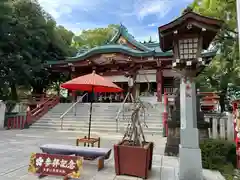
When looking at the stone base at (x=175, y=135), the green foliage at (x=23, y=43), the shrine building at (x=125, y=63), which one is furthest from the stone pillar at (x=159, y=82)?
the green foliage at (x=23, y=43)

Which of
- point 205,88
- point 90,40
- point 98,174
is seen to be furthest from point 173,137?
point 90,40

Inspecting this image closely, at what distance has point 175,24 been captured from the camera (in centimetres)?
329

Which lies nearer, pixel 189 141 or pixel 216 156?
pixel 189 141

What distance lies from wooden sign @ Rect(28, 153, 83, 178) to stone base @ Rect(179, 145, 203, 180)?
164 centimetres

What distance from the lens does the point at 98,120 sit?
33.2 feet

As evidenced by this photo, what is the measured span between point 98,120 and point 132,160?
23.4ft

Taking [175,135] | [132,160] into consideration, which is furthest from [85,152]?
[175,135]

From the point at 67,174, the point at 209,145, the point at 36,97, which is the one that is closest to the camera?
the point at 67,174

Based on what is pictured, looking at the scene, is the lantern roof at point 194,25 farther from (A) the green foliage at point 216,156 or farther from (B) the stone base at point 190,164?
(A) the green foliage at point 216,156

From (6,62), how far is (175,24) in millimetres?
11553

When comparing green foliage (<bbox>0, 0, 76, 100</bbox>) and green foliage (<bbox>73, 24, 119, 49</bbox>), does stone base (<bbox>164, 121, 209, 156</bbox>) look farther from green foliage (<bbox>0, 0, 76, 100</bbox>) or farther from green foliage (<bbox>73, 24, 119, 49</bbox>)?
green foliage (<bbox>73, 24, 119, 49</bbox>)

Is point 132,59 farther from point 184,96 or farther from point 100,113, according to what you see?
point 184,96

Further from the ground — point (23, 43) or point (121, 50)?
point (23, 43)

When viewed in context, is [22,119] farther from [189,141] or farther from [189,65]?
[189,65]
